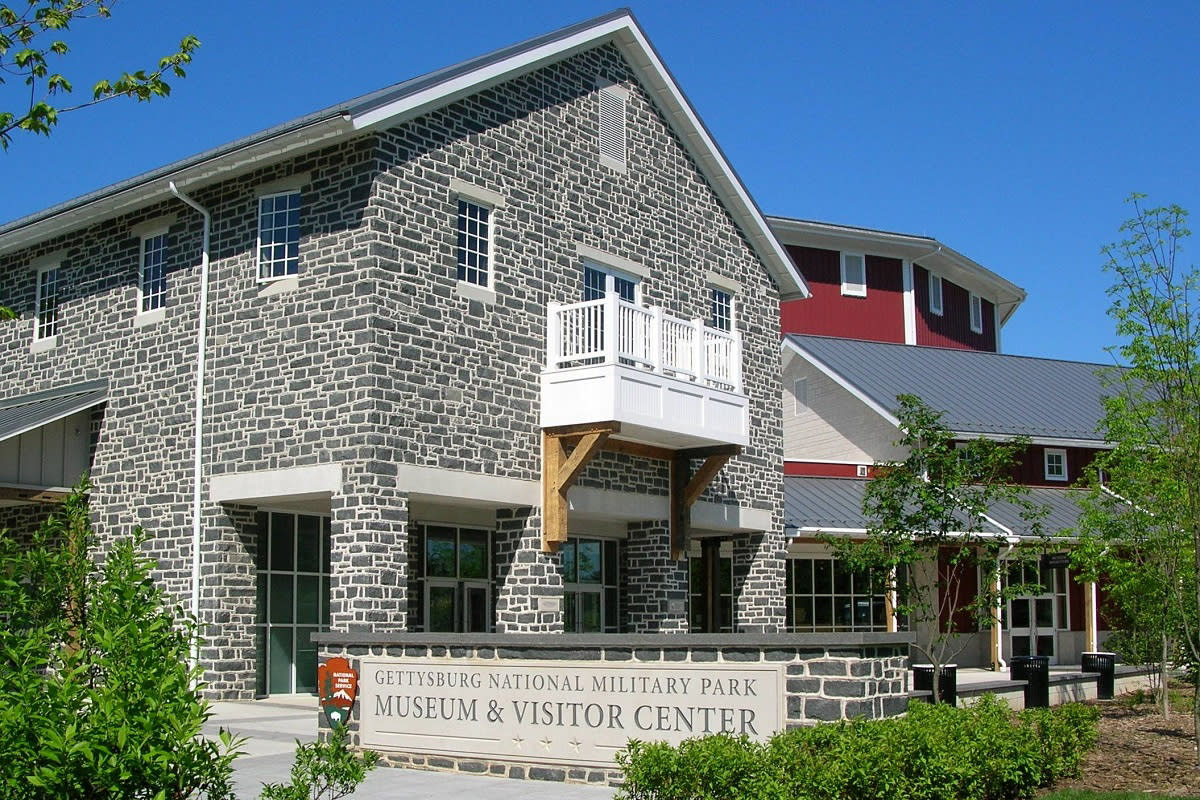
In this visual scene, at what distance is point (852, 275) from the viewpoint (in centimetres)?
4178

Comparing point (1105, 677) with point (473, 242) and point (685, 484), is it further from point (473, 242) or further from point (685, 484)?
point (473, 242)

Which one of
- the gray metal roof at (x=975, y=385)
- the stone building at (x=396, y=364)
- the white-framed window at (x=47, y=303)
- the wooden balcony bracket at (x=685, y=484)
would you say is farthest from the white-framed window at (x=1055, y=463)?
the white-framed window at (x=47, y=303)

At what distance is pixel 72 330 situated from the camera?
23.5m

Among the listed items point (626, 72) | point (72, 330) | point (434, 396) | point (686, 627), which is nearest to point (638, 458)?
point (686, 627)

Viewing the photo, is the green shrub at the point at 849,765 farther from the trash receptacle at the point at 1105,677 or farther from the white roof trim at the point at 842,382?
the white roof trim at the point at 842,382

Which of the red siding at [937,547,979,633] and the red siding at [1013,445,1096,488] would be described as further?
the red siding at [1013,445,1096,488]

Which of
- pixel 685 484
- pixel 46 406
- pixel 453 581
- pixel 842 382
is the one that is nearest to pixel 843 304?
pixel 842 382

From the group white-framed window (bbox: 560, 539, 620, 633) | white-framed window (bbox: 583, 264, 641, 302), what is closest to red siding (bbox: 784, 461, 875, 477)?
white-framed window (bbox: 560, 539, 620, 633)

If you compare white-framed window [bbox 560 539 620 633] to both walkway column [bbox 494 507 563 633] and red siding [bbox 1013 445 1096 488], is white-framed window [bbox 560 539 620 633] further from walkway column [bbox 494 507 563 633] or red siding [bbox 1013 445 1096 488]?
red siding [bbox 1013 445 1096 488]

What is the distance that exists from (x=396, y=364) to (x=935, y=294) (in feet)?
94.7

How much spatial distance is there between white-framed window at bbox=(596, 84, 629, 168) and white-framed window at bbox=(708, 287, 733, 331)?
356cm

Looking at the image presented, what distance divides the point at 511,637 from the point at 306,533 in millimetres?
9516

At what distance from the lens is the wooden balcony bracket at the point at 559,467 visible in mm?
20875

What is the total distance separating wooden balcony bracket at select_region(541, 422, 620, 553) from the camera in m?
20.9
